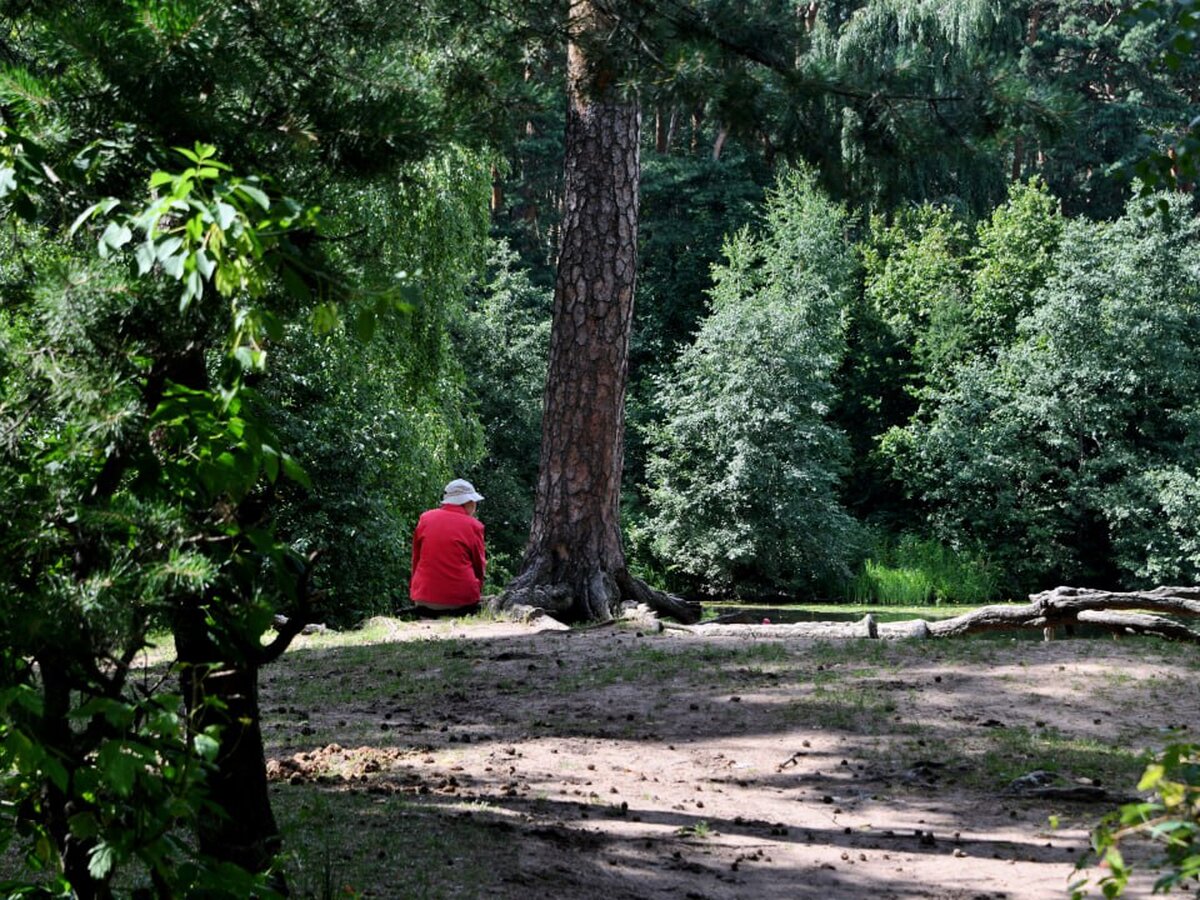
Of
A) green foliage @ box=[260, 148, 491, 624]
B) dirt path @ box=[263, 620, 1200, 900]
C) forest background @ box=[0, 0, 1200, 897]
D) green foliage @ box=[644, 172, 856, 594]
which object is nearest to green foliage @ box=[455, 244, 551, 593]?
forest background @ box=[0, 0, 1200, 897]

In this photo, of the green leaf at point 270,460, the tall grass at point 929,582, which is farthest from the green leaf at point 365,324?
the tall grass at point 929,582

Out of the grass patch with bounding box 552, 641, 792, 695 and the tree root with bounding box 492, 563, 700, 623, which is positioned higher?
the tree root with bounding box 492, 563, 700, 623

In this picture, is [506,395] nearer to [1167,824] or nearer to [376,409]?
[376,409]

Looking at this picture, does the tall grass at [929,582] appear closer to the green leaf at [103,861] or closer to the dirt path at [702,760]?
the dirt path at [702,760]

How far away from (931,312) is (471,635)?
88.9 ft

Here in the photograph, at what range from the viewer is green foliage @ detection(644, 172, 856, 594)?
29953mm

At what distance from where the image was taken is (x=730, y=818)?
20.1ft

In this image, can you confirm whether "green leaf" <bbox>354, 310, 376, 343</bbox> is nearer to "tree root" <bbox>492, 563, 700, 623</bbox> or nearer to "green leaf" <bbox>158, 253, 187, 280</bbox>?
"green leaf" <bbox>158, 253, 187, 280</bbox>

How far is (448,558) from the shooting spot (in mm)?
11914

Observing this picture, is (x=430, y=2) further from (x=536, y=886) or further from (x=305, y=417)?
(x=305, y=417)

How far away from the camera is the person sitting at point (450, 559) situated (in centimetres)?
1165

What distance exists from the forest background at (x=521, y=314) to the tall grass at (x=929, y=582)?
0.11 meters

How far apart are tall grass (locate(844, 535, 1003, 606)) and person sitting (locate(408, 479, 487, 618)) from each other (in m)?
19.1

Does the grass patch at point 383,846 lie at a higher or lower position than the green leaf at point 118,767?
lower
